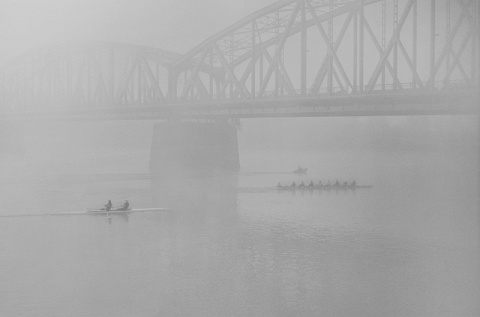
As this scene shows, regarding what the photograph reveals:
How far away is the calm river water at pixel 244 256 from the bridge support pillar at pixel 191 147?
23.4 meters

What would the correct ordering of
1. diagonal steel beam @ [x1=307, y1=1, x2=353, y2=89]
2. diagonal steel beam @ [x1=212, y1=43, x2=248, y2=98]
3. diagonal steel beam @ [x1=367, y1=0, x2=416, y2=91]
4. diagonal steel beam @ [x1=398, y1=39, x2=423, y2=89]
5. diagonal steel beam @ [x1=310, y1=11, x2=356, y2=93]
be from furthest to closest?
diagonal steel beam @ [x1=212, y1=43, x2=248, y2=98] < diagonal steel beam @ [x1=310, y1=11, x2=356, y2=93] < diagonal steel beam @ [x1=307, y1=1, x2=353, y2=89] < diagonal steel beam @ [x1=367, y1=0, x2=416, y2=91] < diagonal steel beam @ [x1=398, y1=39, x2=423, y2=89]

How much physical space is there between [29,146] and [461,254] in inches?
4892

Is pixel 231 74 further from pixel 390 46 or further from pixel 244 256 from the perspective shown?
pixel 244 256

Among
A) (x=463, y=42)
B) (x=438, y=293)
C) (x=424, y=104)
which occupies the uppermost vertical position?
(x=463, y=42)

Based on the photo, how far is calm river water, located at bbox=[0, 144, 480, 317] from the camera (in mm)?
24047

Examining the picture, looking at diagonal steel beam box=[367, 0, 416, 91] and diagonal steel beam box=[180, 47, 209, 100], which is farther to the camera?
diagonal steel beam box=[180, 47, 209, 100]

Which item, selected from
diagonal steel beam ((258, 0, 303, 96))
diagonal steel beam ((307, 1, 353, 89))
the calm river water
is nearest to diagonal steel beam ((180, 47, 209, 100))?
diagonal steel beam ((258, 0, 303, 96))

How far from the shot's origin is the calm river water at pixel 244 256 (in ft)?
78.9

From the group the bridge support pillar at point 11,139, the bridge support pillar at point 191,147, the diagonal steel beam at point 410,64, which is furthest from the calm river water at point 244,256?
the bridge support pillar at point 11,139

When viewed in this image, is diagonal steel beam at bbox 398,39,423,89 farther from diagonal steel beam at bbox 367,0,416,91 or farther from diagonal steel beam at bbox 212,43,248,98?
diagonal steel beam at bbox 212,43,248,98

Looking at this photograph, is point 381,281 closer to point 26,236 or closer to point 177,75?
point 26,236

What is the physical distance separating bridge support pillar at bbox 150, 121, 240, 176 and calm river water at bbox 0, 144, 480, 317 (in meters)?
23.4

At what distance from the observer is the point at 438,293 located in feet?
82.7

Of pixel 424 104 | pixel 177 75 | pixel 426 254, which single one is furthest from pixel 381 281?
pixel 177 75
